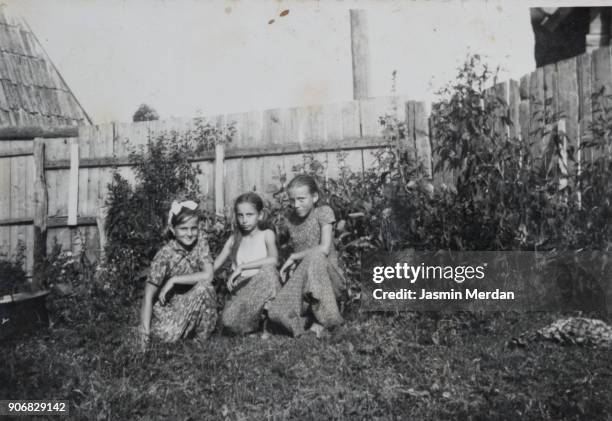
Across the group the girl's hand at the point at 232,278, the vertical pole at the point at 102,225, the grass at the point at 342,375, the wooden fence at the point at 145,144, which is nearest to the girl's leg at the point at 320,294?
the grass at the point at 342,375

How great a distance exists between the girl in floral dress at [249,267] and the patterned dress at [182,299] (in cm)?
14

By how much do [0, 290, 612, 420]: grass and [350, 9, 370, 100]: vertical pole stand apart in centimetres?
278

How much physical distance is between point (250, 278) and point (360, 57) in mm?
2912

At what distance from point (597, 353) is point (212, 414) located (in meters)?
1.88

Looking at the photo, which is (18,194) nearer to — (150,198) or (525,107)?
(150,198)

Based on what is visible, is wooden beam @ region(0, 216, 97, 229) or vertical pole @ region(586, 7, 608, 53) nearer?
vertical pole @ region(586, 7, 608, 53)

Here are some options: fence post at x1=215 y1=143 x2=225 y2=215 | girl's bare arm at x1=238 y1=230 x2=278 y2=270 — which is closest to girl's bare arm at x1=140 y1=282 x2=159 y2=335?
girl's bare arm at x1=238 y1=230 x2=278 y2=270

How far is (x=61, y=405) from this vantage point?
2480 millimetres

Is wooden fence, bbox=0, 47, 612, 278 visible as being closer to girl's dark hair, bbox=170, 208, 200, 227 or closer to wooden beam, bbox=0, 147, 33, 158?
wooden beam, bbox=0, 147, 33, 158

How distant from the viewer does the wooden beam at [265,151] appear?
16.9 ft

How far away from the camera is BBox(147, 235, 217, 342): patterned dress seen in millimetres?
3494

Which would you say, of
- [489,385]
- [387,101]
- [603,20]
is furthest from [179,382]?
[603,20]

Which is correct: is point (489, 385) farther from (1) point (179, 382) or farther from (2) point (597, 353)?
(1) point (179, 382)

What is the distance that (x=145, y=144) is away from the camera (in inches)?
223
